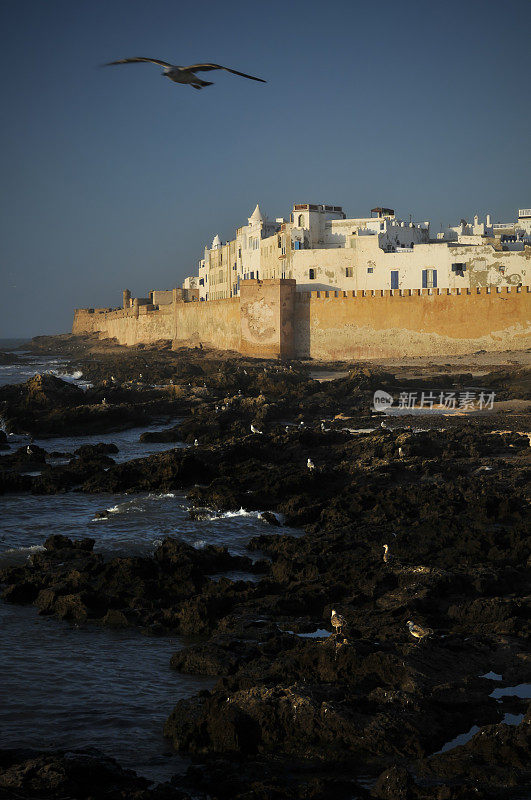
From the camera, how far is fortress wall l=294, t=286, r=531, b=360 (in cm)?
3186

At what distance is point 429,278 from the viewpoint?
42.1 meters

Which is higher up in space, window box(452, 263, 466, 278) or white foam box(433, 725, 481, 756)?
window box(452, 263, 466, 278)

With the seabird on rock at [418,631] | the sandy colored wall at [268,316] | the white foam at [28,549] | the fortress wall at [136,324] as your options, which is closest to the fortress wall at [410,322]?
the sandy colored wall at [268,316]

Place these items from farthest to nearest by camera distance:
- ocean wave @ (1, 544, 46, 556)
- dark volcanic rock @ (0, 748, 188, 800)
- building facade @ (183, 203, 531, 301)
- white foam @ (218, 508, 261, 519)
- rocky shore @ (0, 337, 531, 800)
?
building facade @ (183, 203, 531, 301), white foam @ (218, 508, 261, 519), ocean wave @ (1, 544, 46, 556), rocky shore @ (0, 337, 531, 800), dark volcanic rock @ (0, 748, 188, 800)

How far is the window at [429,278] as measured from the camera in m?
41.9

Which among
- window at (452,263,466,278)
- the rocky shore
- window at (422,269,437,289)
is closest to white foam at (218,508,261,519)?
the rocky shore

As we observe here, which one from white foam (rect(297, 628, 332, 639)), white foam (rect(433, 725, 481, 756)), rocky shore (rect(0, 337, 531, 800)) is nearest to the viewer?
rocky shore (rect(0, 337, 531, 800))

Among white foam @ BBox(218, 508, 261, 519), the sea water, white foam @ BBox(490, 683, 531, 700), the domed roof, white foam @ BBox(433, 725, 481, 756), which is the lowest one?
the sea water

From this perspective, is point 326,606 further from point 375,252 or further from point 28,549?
point 375,252

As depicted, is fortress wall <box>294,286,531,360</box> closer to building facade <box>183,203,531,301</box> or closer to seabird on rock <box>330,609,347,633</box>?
building facade <box>183,203,531,301</box>

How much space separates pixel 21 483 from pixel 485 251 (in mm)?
32423

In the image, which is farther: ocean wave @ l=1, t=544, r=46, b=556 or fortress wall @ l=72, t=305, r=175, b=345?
fortress wall @ l=72, t=305, r=175, b=345

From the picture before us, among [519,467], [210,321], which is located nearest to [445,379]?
[519,467]

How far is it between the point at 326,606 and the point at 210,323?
37418 millimetres
